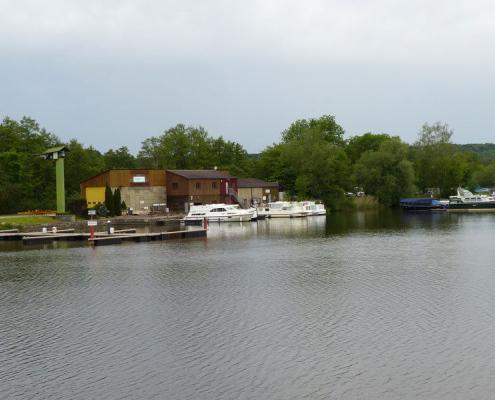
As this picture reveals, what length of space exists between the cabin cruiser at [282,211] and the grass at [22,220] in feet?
100

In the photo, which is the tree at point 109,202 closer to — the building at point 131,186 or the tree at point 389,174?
the building at point 131,186

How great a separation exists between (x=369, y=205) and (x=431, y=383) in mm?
96936

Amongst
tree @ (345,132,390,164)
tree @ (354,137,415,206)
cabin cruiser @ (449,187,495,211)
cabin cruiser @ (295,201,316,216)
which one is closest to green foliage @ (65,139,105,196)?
cabin cruiser @ (295,201,316,216)

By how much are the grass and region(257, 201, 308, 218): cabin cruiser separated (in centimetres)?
3060

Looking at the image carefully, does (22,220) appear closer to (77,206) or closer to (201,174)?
(77,206)

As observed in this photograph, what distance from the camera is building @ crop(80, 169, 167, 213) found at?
83.5 meters

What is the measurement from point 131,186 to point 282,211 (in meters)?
20.5

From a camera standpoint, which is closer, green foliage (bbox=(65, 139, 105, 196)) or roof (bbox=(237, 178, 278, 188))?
green foliage (bbox=(65, 139, 105, 196))

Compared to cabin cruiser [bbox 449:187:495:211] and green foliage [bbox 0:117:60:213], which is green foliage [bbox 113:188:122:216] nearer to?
green foliage [bbox 0:117:60:213]

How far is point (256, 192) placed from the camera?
99.5m

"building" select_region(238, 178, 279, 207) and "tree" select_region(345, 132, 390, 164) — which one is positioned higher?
"tree" select_region(345, 132, 390, 164)

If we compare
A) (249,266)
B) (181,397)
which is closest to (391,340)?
(181,397)

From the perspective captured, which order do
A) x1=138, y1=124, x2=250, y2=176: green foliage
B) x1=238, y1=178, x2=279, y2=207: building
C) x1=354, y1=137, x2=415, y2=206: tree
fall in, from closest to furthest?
1. x1=238, y1=178, x2=279, y2=207: building
2. x1=354, y1=137, x2=415, y2=206: tree
3. x1=138, y1=124, x2=250, y2=176: green foliage

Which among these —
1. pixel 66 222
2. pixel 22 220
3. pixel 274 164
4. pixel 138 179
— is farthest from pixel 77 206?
pixel 274 164
